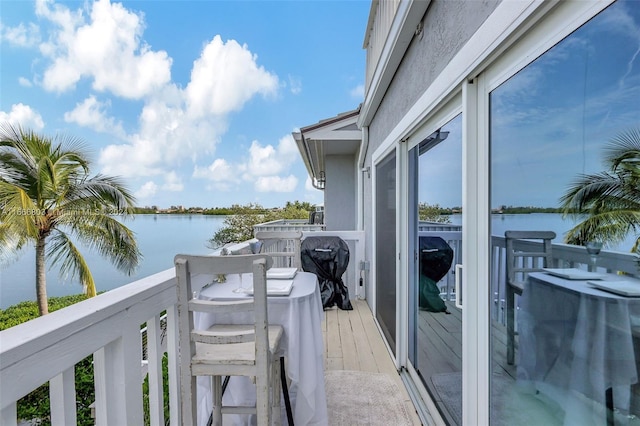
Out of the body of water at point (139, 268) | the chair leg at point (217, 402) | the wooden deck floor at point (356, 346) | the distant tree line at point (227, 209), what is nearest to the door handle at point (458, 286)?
the wooden deck floor at point (356, 346)

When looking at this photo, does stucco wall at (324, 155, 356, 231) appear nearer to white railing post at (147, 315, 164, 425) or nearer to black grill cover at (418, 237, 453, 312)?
black grill cover at (418, 237, 453, 312)

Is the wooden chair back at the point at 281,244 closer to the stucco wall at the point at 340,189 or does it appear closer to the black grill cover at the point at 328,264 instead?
the black grill cover at the point at 328,264

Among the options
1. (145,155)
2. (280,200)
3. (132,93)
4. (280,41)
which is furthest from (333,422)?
(280,200)

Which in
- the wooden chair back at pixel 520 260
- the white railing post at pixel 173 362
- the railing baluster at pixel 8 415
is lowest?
the white railing post at pixel 173 362

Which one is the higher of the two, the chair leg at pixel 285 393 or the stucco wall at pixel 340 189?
the stucco wall at pixel 340 189

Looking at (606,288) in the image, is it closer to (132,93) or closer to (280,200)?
(132,93)

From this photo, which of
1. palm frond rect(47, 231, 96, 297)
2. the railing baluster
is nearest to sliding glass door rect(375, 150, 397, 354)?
the railing baluster

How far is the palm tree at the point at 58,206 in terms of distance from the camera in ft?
22.1

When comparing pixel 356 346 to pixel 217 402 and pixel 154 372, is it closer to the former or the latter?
pixel 217 402

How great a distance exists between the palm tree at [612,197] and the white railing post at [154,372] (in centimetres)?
162

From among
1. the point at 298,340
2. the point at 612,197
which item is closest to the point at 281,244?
the point at 298,340

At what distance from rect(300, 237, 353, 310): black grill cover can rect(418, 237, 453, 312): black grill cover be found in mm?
2229

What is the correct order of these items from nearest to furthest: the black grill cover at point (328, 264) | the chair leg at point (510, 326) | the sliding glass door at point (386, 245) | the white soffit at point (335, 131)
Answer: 1. the chair leg at point (510, 326)
2. the sliding glass door at point (386, 245)
3. the black grill cover at point (328, 264)
4. the white soffit at point (335, 131)

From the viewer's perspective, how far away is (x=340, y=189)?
27.5 ft
